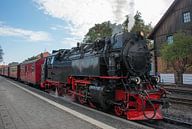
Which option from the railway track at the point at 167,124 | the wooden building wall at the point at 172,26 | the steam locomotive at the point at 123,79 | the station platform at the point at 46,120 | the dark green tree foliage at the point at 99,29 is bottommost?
the railway track at the point at 167,124

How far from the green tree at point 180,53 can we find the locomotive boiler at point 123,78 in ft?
52.5

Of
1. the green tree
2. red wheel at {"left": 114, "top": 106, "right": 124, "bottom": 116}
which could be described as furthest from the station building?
red wheel at {"left": 114, "top": 106, "right": 124, "bottom": 116}

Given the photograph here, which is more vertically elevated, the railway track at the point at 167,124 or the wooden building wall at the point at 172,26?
the wooden building wall at the point at 172,26

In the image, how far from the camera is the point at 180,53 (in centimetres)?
2711

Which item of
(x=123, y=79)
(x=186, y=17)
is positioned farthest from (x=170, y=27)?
(x=123, y=79)

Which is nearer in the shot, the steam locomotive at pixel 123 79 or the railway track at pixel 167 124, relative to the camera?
the railway track at pixel 167 124

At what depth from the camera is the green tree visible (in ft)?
88.7

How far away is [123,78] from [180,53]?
18.1 meters

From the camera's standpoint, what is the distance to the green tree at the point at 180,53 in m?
27.0

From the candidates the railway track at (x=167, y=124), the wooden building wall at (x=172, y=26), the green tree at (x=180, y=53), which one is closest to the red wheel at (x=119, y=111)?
the railway track at (x=167, y=124)

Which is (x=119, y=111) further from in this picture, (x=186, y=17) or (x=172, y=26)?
(x=172, y=26)

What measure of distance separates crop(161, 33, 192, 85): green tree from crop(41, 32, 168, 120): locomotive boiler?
630 inches

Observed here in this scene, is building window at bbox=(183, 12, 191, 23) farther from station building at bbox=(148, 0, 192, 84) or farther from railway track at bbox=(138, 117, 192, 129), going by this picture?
railway track at bbox=(138, 117, 192, 129)

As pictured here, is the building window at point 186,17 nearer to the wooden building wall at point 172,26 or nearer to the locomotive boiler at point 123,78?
the wooden building wall at point 172,26
